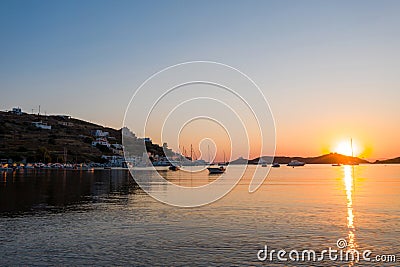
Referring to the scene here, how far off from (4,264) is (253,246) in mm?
11569

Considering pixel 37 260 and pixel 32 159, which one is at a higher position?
pixel 32 159

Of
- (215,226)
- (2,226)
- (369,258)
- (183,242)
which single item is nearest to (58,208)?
(2,226)

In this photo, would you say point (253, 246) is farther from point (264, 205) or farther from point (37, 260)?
point (264, 205)

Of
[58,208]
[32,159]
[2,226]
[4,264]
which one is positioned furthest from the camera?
[32,159]

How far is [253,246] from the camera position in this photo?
72.6ft
